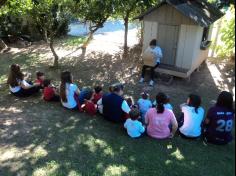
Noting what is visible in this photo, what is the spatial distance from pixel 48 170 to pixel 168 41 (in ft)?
19.8

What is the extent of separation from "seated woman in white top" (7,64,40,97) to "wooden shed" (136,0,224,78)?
→ 13.0ft

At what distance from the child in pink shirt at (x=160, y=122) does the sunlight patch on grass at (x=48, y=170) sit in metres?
2.04

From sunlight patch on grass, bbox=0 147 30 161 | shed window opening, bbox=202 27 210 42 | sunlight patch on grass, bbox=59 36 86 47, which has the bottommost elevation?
sunlight patch on grass, bbox=0 147 30 161

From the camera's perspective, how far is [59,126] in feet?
20.4

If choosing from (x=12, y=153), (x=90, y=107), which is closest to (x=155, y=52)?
(x=90, y=107)

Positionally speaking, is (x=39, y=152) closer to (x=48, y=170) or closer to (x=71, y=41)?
(x=48, y=170)

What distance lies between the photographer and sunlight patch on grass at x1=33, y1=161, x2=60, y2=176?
4.63 m

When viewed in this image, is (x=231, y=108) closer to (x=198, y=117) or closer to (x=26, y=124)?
(x=198, y=117)

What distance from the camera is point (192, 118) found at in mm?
5973

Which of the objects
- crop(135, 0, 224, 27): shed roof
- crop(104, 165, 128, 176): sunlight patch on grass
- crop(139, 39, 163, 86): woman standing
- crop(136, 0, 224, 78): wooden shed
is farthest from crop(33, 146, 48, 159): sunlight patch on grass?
crop(135, 0, 224, 27): shed roof

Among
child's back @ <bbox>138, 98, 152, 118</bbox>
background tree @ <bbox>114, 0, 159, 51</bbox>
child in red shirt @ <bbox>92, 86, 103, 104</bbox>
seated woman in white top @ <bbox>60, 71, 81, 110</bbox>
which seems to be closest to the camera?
child's back @ <bbox>138, 98, 152, 118</bbox>

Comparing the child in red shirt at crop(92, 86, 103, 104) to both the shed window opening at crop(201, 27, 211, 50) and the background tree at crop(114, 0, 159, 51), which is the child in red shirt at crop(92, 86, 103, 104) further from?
the shed window opening at crop(201, 27, 211, 50)

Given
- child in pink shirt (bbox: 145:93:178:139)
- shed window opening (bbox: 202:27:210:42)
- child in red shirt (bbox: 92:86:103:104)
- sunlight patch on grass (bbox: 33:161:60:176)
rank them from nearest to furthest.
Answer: sunlight patch on grass (bbox: 33:161:60:176) < child in pink shirt (bbox: 145:93:178:139) < child in red shirt (bbox: 92:86:103:104) < shed window opening (bbox: 202:27:210:42)

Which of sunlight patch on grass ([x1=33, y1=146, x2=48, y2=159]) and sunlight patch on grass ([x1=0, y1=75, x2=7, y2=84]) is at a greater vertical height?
sunlight patch on grass ([x1=33, y1=146, x2=48, y2=159])
